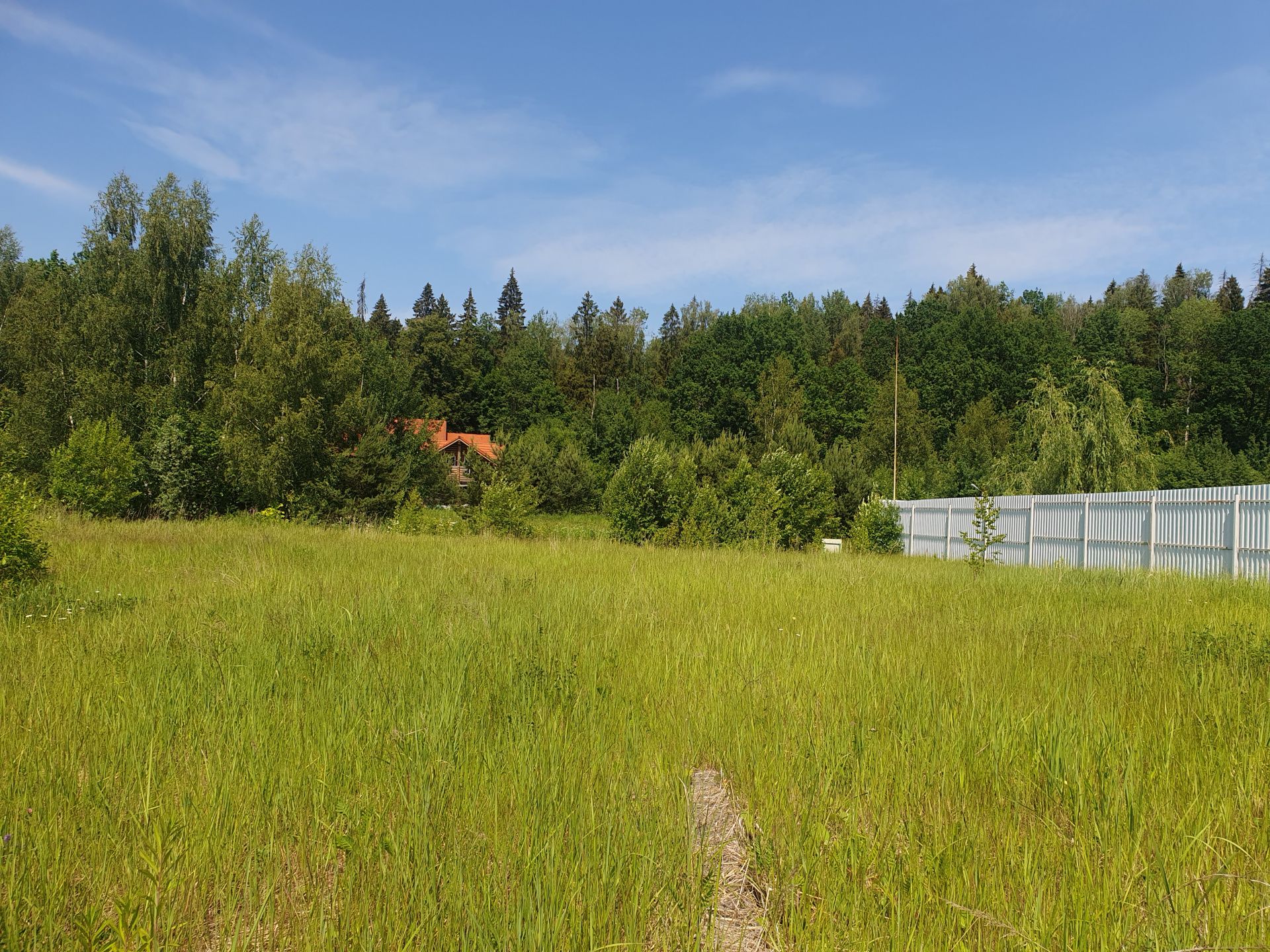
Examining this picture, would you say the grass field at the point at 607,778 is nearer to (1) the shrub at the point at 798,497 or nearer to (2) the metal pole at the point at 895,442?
(1) the shrub at the point at 798,497

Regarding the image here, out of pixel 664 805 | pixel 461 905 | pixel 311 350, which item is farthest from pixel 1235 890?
pixel 311 350

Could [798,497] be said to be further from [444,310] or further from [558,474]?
[444,310]

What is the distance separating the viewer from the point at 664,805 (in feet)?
8.25

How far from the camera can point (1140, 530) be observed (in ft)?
51.1

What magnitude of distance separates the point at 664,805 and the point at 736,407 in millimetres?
58817

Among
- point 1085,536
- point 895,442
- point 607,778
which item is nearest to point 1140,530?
point 1085,536

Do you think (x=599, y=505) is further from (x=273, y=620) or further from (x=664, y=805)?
(x=664, y=805)

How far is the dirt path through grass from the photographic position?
192 cm

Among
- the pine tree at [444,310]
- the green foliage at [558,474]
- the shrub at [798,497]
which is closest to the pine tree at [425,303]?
the pine tree at [444,310]

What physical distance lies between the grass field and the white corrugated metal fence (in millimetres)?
8629

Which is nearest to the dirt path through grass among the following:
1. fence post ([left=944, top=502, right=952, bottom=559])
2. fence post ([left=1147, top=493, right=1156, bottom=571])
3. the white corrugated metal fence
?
the white corrugated metal fence

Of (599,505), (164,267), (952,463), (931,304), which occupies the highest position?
(931,304)

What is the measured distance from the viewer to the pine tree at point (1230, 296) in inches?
2980

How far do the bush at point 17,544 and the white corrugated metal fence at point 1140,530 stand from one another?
14385mm
